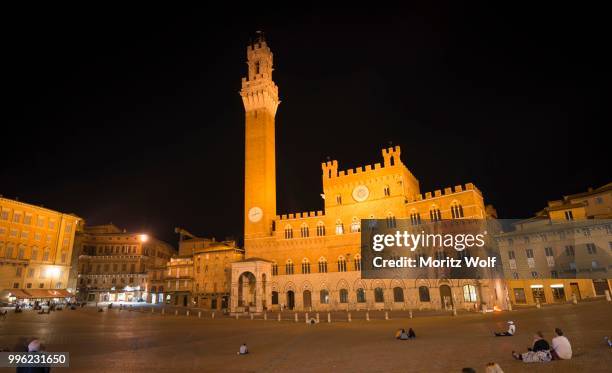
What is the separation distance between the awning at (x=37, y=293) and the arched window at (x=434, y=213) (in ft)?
175

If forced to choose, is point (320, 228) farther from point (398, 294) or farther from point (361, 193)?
point (398, 294)

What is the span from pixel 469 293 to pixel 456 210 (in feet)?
29.6

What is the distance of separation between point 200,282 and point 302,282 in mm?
18510

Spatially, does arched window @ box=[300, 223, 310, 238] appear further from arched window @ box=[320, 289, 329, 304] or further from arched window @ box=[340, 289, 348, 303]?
arched window @ box=[340, 289, 348, 303]

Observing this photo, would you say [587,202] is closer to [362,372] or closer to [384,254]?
[384,254]

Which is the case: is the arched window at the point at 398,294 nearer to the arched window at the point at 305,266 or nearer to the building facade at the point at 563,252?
the arched window at the point at 305,266

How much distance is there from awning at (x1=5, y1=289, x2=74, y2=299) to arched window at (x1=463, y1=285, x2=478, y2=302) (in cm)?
5514

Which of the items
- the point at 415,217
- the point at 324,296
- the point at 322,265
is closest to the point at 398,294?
the point at 415,217

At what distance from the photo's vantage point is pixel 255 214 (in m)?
52.6

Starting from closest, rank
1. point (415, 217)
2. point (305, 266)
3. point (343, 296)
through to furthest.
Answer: point (415, 217), point (343, 296), point (305, 266)

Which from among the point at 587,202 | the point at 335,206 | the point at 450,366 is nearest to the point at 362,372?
the point at 450,366

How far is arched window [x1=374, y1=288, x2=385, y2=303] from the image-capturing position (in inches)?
1712

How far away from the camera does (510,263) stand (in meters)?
46.8

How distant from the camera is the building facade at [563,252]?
128ft
